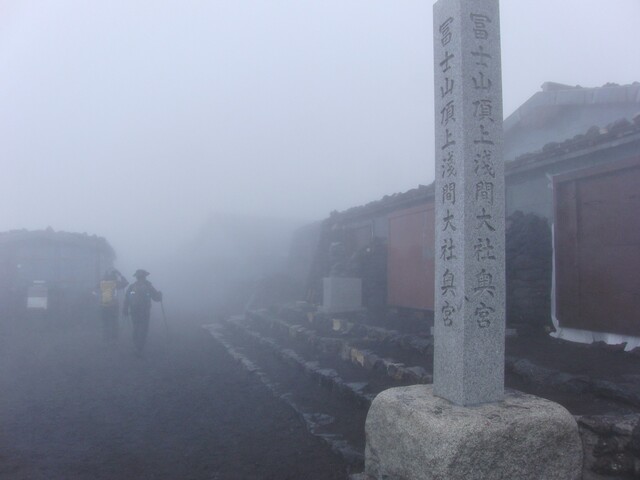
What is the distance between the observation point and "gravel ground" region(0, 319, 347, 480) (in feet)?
17.2

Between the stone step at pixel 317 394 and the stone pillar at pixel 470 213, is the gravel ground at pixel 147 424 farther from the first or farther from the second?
the stone pillar at pixel 470 213

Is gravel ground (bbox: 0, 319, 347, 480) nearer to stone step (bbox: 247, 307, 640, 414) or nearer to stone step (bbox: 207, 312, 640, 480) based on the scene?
stone step (bbox: 207, 312, 640, 480)

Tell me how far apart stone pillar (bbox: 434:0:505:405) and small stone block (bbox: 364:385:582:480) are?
0.93 feet

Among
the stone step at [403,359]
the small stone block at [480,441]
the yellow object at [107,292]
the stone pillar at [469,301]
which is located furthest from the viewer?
the yellow object at [107,292]

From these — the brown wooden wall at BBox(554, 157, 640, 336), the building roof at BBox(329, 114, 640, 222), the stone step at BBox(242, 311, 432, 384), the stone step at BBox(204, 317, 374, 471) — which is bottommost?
the stone step at BBox(204, 317, 374, 471)

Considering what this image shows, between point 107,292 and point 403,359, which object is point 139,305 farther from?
point 403,359

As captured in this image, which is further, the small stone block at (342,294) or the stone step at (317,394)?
the small stone block at (342,294)

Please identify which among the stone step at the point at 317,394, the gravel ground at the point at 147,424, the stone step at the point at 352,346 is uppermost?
the stone step at the point at 352,346

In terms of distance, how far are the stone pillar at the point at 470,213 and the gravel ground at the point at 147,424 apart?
1.87m

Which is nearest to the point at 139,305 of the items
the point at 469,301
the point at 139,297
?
the point at 139,297

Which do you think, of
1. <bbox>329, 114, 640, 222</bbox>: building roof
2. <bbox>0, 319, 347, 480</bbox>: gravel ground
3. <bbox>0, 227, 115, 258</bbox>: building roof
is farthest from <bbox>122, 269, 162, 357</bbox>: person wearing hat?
<bbox>0, 227, 115, 258</bbox>: building roof

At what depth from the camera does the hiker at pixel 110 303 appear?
13.3 meters

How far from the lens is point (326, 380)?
8.15 m

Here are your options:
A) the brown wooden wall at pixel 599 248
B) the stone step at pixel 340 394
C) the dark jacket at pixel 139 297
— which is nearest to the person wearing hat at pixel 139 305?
the dark jacket at pixel 139 297
